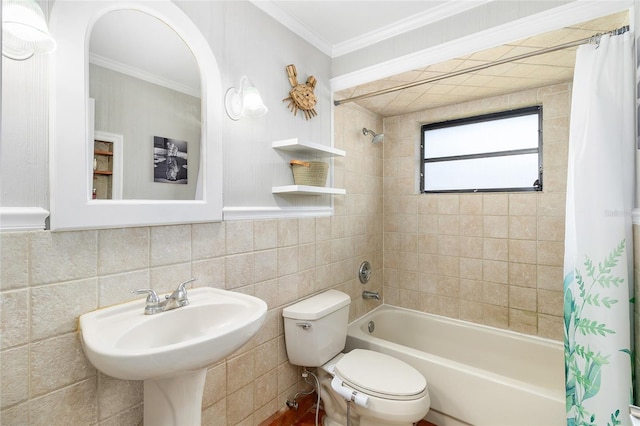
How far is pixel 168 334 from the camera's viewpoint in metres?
1.09

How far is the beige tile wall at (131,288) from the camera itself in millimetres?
864

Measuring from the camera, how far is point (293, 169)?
5.93ft

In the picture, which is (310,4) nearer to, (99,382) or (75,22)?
(75,22)

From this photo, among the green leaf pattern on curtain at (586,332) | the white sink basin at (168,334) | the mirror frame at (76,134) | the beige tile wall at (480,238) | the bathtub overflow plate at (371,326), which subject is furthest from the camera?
the bathtub overflow plate at (371,326)

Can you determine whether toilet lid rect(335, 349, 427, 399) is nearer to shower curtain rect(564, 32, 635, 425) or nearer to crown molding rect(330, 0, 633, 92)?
shower curtain rect(564, 32, 635, 425)

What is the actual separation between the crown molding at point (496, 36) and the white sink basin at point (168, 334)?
1.61m

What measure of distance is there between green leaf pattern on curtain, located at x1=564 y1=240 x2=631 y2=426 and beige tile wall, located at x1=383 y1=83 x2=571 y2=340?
0.93 m

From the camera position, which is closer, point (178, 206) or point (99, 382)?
point (99, 382)

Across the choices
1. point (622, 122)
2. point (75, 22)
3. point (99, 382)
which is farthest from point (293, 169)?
point (622, 122)

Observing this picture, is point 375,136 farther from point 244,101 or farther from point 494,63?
point 244,101

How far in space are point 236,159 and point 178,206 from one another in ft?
1.30

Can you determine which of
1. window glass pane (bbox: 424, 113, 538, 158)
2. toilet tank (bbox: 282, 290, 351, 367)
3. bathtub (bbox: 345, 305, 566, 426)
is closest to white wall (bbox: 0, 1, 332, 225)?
toilet tank (bbox: 282, 290, 351, 367)

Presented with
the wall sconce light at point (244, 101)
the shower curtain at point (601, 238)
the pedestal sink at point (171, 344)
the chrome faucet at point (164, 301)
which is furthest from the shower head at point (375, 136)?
the chrome faucet at point (164, 301)

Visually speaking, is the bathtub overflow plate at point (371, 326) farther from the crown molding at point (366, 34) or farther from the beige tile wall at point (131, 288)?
the crown molding at point (366, 34)
